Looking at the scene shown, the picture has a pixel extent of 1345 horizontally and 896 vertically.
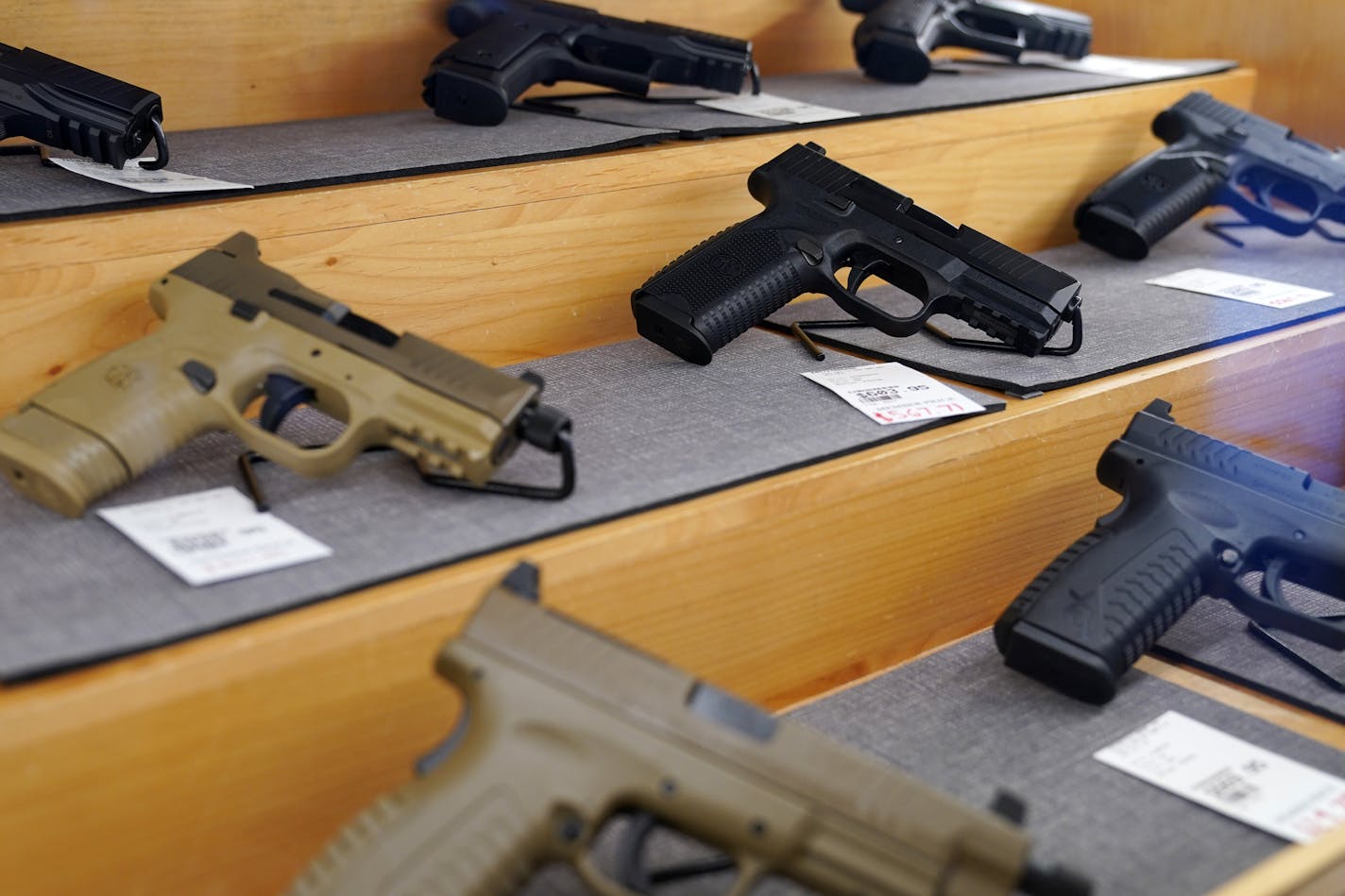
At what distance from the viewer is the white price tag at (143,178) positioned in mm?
1260

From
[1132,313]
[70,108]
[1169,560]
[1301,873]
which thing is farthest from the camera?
[1132,313]

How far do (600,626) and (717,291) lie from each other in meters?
0.43

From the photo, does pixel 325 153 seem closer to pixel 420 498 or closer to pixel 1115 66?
pixel 420 498

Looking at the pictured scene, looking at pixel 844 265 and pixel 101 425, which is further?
pixel 844 265

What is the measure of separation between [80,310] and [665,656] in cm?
56

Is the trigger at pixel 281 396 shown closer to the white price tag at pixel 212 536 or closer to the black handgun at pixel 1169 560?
the white price tag at pixel 212 536

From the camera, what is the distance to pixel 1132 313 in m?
1.68

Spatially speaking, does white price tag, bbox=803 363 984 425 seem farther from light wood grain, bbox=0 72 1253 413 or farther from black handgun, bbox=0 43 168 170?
black handgun, bbox=0 43 168 170

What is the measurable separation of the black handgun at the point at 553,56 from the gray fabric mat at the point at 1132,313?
29 centimetres

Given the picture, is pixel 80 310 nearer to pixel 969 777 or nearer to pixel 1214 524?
pixel 969 777

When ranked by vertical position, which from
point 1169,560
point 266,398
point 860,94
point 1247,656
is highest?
point 860,94

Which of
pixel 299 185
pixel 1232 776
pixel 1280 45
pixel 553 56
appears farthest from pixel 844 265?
pixel 1280 45

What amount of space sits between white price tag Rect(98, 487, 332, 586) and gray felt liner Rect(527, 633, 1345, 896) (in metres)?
0.29

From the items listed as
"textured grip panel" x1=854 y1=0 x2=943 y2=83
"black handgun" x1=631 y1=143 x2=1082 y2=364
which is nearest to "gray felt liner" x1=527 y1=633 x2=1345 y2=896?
"black handgun" x1=631 y1=143 x2=1082 y2=364
